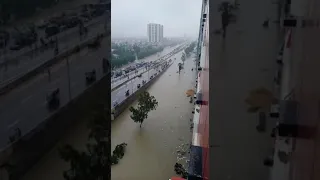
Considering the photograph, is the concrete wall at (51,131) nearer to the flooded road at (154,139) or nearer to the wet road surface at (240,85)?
the wet road surface at (240,85)

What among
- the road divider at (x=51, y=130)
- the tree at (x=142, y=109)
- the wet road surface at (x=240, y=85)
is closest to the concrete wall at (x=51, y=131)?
the road divider at (x=51, y=130)

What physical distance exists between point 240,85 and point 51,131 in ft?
2.51

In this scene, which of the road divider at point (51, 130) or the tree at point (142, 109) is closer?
the road divider at point (51, 130)

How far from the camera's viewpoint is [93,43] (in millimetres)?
1115

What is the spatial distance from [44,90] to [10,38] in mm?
175

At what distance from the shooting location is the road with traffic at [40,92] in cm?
92

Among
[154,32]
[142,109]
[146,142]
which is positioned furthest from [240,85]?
[154,32]

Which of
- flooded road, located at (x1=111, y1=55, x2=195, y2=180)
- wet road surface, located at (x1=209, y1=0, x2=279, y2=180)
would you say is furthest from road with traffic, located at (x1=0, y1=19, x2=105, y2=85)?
flooded road, located at (x1=111, y1=55, x2=195, y2=180)

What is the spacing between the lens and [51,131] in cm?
104

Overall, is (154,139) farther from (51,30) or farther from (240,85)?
(51,30)

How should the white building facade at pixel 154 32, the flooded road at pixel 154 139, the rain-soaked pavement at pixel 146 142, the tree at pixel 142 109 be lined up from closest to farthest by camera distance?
the rain-soaked pavement at pixel 146 142, the flooded road at pixel 154 139, the tree at pixel 142 109, the white building facade at pixel 154 32

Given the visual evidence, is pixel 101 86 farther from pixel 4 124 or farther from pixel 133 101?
pixel 133 101

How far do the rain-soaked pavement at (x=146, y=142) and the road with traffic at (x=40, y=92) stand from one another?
0.40 feet

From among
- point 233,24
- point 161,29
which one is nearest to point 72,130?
point 233,24
